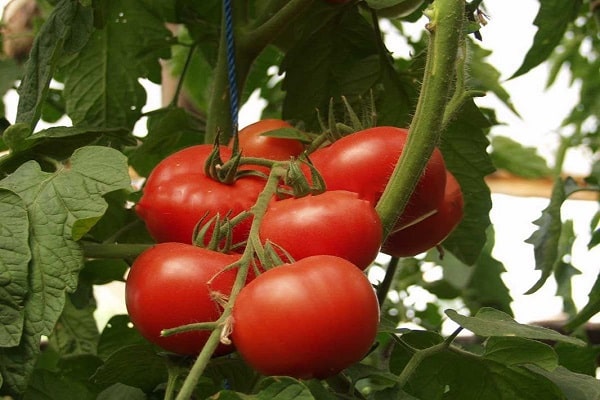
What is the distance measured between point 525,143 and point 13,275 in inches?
59.7

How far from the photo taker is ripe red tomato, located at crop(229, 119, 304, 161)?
2.43ft

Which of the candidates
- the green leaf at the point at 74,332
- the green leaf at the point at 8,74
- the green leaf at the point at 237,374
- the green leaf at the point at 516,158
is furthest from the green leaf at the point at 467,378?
the green leaf at the point at 516,158

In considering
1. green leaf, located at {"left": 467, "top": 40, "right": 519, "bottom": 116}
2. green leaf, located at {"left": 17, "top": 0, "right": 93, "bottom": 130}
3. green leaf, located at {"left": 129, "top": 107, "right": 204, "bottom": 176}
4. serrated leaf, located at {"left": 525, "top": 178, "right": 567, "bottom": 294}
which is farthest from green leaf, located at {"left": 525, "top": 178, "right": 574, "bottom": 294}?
green leaf, located at {"left": 17, "top": 0, "right": 93, "bottom": 130}

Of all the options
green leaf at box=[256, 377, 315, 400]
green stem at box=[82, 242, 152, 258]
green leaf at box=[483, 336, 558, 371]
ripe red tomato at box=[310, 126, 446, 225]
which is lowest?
green leaf at box=[483, 336, 558, 371]

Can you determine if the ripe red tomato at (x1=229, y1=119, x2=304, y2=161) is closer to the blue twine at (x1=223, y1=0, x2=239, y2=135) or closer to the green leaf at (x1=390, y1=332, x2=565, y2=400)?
the blue twine at (x1=223, y1=0, x2=239, y2=135)

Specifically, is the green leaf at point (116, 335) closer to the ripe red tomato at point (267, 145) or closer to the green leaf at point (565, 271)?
the ripe red tomato at point (267, 145)

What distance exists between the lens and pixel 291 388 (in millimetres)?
492

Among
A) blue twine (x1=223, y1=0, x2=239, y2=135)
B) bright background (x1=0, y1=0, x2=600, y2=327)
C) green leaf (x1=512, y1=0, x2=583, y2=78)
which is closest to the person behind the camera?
blue twine (x1=223, y1=0, x2=239, y2=135)

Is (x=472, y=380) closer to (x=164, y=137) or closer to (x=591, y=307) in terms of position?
(x=591, y=307)

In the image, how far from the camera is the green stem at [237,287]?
1.56 ft

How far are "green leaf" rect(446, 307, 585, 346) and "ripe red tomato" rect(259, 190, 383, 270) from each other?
0.08 metres

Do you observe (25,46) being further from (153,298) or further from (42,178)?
(153,298)

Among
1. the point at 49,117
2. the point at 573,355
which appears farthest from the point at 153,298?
the point at 49,117

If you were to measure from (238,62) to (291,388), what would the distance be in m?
0.46
